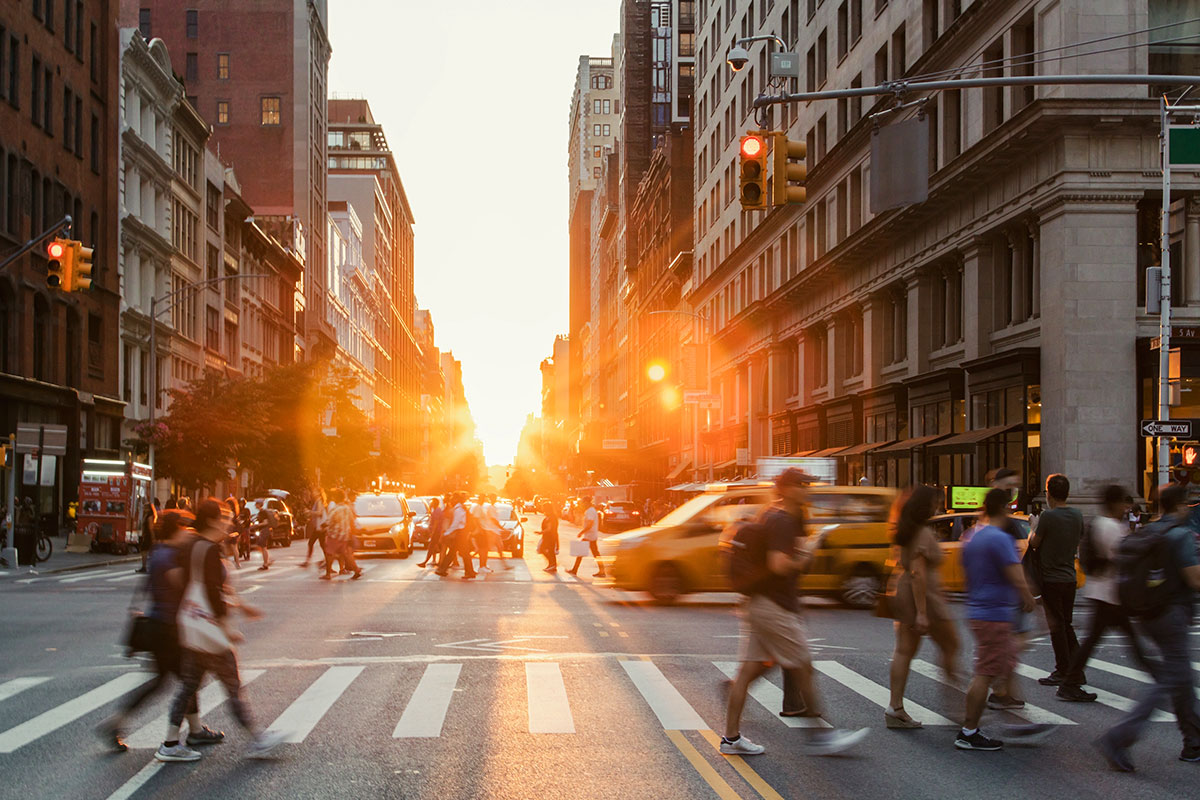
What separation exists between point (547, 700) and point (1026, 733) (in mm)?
4121

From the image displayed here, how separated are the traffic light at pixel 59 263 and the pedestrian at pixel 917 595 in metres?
17.4

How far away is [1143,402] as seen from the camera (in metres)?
29.4

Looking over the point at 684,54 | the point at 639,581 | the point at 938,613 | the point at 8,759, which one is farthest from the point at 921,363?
the point at 684,54

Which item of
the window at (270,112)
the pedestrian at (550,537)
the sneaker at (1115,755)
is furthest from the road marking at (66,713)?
the window at (270,112)

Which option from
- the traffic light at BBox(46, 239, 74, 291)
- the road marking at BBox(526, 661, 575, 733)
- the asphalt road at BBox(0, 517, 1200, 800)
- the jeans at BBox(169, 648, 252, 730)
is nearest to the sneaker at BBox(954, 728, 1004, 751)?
the asphalt road at BBox(0, 517, 1200, 800)

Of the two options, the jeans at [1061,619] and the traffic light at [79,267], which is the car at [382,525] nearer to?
the traffic light at [79,267]

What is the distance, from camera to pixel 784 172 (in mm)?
15422

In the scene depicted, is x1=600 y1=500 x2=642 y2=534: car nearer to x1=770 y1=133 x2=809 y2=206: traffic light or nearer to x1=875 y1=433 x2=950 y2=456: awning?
x1=875 y1=433 x2=950 y2=456: awning

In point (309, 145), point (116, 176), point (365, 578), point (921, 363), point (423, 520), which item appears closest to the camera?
point (365, 578)

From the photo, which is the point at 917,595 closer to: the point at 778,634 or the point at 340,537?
the point at 778,634

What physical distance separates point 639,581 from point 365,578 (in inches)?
365

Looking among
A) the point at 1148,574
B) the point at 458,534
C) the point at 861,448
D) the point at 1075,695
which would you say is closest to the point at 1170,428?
the point at 1075,695

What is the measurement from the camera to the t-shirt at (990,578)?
29.8 feet

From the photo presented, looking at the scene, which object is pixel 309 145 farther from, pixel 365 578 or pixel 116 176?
pixel 365 578
